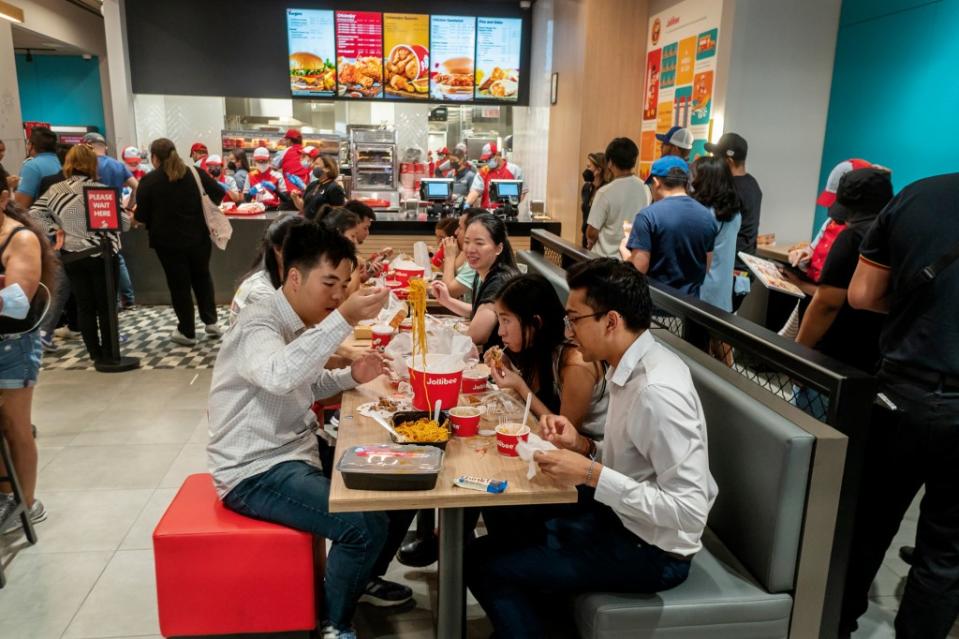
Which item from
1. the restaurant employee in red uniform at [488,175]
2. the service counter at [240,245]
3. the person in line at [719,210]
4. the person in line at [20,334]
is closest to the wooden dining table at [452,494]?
the person in line at [20,334]

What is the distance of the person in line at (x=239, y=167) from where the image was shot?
987 cm

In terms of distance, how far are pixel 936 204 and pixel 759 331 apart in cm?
62

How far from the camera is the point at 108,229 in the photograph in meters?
5.26

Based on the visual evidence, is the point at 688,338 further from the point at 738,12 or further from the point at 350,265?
the point at 738,12

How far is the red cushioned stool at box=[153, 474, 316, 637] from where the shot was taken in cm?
216

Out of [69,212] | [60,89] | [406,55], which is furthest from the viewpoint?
[60,89]

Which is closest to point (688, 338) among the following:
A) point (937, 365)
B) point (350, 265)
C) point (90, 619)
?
point (937, 365)

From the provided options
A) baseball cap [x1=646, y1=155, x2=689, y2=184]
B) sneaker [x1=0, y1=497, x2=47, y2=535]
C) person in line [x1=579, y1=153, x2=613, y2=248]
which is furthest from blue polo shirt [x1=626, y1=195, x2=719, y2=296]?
sneaker [x1=0, y1=497, x2=47, y2=535]

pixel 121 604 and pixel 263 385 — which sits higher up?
pixel 263 385

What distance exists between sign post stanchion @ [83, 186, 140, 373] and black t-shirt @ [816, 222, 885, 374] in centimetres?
486

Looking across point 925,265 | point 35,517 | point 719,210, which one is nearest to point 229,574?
point 35,517

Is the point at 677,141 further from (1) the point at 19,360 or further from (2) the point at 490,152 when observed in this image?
(2) the point at 490,152

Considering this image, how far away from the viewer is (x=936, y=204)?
6.70ft

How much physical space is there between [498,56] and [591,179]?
3648mm
